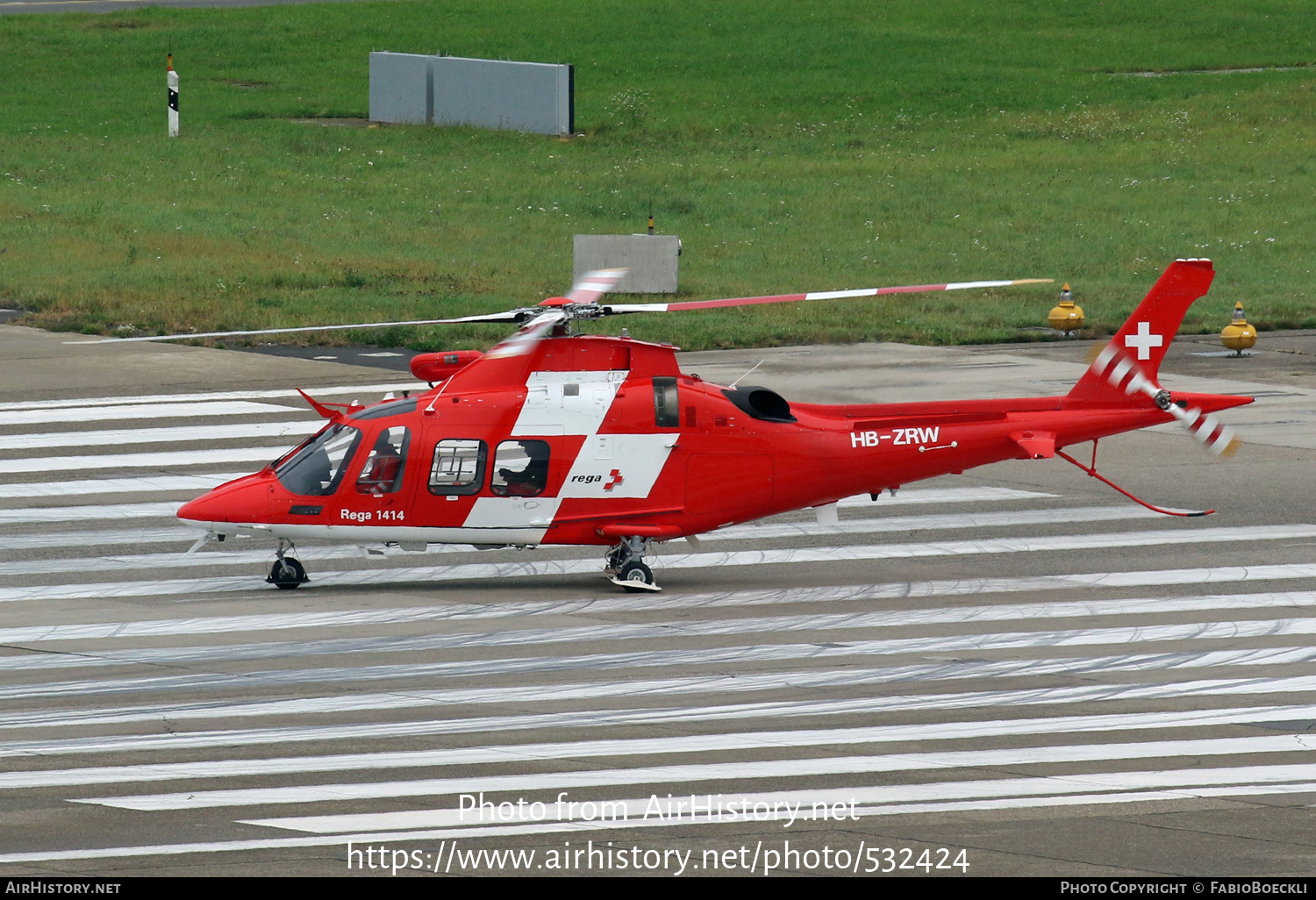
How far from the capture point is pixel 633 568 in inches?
634

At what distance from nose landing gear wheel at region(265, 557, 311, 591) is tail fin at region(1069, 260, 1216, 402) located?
6931 millimetres

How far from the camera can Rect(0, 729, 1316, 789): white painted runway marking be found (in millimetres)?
10930

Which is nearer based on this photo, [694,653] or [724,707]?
[724,707]

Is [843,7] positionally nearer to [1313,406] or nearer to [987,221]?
[987,221]

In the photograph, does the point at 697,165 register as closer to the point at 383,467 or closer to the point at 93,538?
the point at 93,538

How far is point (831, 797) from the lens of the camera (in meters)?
10.4

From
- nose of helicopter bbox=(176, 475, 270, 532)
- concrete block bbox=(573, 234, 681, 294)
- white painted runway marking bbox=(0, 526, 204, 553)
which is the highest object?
concrete block bbox=(573, 234, 681, 294)

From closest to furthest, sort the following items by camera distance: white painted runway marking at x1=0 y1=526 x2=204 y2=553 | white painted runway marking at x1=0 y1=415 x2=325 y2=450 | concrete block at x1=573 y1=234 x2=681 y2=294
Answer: white painted runway marking at x1=0 y1=526 x2=204 y2=553 → white painted runway marking at x1=0 y1=415 x2=325 y2=450 → concrete block at x1=573 y1=234 x2=681 y2=294

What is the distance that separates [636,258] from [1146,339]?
15761 mm

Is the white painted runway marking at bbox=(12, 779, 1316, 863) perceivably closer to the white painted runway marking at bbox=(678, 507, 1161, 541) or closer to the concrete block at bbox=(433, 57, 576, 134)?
the white painted runway marking at bbox=(678, 507, 1161, 541)

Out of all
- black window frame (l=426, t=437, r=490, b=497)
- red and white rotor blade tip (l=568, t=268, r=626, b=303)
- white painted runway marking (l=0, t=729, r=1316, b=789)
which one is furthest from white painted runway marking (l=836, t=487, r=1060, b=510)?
white painted runway marking (l=0, t=729, r=1316, b=789)

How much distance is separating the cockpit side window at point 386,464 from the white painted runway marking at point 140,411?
8130 mm

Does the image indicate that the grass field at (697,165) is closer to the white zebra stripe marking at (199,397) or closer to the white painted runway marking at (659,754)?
the white zebra stripe marking at (199,397)

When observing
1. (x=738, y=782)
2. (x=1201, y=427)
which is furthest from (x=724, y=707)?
(x=1201, y=427)
